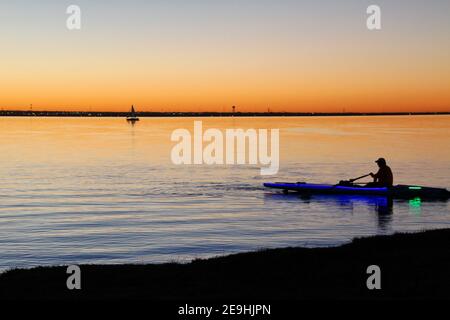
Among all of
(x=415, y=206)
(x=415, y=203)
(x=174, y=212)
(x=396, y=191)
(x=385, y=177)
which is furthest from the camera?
(x=396, y=191)

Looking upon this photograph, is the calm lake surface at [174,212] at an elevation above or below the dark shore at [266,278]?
below

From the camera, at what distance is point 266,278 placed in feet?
43.9

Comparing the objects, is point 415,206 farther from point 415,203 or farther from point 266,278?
point 266,278

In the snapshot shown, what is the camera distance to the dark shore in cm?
1169

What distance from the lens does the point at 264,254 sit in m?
16.6

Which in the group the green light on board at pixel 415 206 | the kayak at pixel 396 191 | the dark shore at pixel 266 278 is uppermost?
the dark shore at pixel 266 278

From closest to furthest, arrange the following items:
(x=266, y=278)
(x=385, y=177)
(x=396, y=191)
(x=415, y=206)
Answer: (x=266, y=278)
(x=415, y=206)
(x=385, y=177)
(x=396, y=191)

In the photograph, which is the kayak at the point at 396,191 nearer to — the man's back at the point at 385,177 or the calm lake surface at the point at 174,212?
the man's back at the point at 385,177

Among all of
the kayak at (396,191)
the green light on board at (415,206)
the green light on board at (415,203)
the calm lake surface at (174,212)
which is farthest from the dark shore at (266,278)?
the kayak at (396,191)

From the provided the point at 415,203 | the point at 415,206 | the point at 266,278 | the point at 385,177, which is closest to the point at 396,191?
the point at 385,177

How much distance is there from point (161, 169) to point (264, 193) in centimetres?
1892

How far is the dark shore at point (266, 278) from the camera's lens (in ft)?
38.3

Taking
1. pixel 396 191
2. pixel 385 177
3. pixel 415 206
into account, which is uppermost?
pixel 385 177
